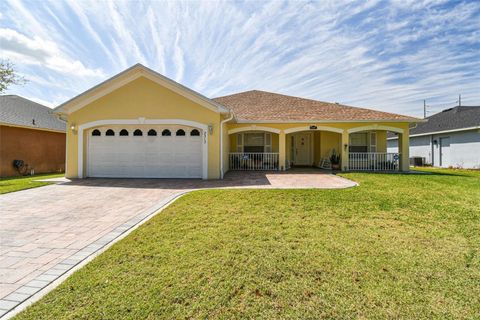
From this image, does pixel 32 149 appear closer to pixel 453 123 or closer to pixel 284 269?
pixel 284 269

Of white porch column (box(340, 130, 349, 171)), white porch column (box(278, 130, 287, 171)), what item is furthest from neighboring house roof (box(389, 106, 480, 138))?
white porch column (box(278, 130, 287, 171))

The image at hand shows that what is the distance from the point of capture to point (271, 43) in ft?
37.3

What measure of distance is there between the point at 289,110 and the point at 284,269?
1464 cm

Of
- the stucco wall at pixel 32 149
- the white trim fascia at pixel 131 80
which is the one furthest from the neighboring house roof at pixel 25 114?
the white trim fascia at pixel 131 80

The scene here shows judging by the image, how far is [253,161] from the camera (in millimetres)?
15688

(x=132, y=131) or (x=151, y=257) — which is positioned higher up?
(x=132, y=131)

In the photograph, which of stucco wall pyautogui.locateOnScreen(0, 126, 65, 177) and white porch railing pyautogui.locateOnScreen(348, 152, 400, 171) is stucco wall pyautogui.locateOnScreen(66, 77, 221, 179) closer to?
stucco wall pyautogui.locateOnScreen(0, 126, 65, 177)

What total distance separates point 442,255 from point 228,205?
4.47 meters

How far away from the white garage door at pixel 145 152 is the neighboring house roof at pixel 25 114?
4.96 metres

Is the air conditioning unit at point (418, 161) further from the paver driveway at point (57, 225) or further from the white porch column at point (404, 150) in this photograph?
the paver driveway at point (57, 225)

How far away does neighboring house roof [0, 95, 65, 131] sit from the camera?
591 inches

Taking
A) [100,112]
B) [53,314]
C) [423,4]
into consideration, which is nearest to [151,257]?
[53,314]

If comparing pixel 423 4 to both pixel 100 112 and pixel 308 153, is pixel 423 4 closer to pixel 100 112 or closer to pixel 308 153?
pixel 308 153

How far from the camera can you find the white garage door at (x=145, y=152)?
1195cm
